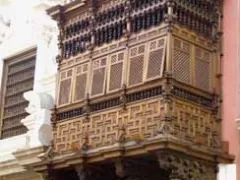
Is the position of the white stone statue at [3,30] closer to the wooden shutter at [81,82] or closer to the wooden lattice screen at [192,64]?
the wooden shutter at [81,82]

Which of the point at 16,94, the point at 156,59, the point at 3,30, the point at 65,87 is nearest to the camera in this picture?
the point at 156,59

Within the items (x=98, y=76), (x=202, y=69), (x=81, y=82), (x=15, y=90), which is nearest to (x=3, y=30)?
(x=15, y=90)

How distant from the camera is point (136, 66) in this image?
1098cm

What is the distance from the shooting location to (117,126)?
11.0 m

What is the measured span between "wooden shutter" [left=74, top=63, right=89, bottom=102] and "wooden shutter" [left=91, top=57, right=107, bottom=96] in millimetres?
225

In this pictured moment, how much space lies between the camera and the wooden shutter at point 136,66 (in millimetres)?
10875

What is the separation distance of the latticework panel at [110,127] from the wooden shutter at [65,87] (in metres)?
0.42

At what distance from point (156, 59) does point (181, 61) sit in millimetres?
392

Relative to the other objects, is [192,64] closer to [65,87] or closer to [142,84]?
[142,84]

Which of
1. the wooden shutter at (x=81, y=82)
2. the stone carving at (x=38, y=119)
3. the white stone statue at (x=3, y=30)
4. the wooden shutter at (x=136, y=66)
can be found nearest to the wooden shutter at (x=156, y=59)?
the wooden shutter at (x=136, y=66)

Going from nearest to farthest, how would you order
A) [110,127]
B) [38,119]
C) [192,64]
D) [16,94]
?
[192,64] → [110,127] → [38,119] → [16,94]

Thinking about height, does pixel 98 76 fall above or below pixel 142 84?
above

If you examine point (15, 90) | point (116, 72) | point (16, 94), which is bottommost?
point (116, 72)

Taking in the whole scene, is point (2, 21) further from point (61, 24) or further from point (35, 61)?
point (61, 24)
